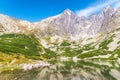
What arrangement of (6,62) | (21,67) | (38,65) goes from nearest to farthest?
(21,67)
(6,62)
(38,65)

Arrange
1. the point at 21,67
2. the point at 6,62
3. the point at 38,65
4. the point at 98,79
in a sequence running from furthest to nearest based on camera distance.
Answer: the point at 38,65
the point at 6,62
the point at 21,67
the point at 98,79

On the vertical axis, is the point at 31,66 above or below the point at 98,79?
above

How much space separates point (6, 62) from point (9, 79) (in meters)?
76.7

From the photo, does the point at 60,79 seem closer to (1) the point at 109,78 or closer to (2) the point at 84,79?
(2) the point at 84,79

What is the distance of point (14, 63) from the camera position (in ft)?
591

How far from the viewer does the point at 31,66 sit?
7047 inches

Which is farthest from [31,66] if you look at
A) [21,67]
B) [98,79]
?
[98,79]

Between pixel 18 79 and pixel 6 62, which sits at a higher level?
pixel 6 62

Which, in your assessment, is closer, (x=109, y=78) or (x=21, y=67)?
(x=109, y=78)

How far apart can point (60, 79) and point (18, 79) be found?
65.6 ft

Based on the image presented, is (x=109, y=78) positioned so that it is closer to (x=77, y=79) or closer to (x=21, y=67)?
(x=77, y=79)

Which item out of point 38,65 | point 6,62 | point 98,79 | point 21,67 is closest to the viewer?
point 98,79

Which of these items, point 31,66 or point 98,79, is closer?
point 98,79

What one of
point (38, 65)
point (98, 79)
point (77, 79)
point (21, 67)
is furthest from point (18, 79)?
point (38, 65)
